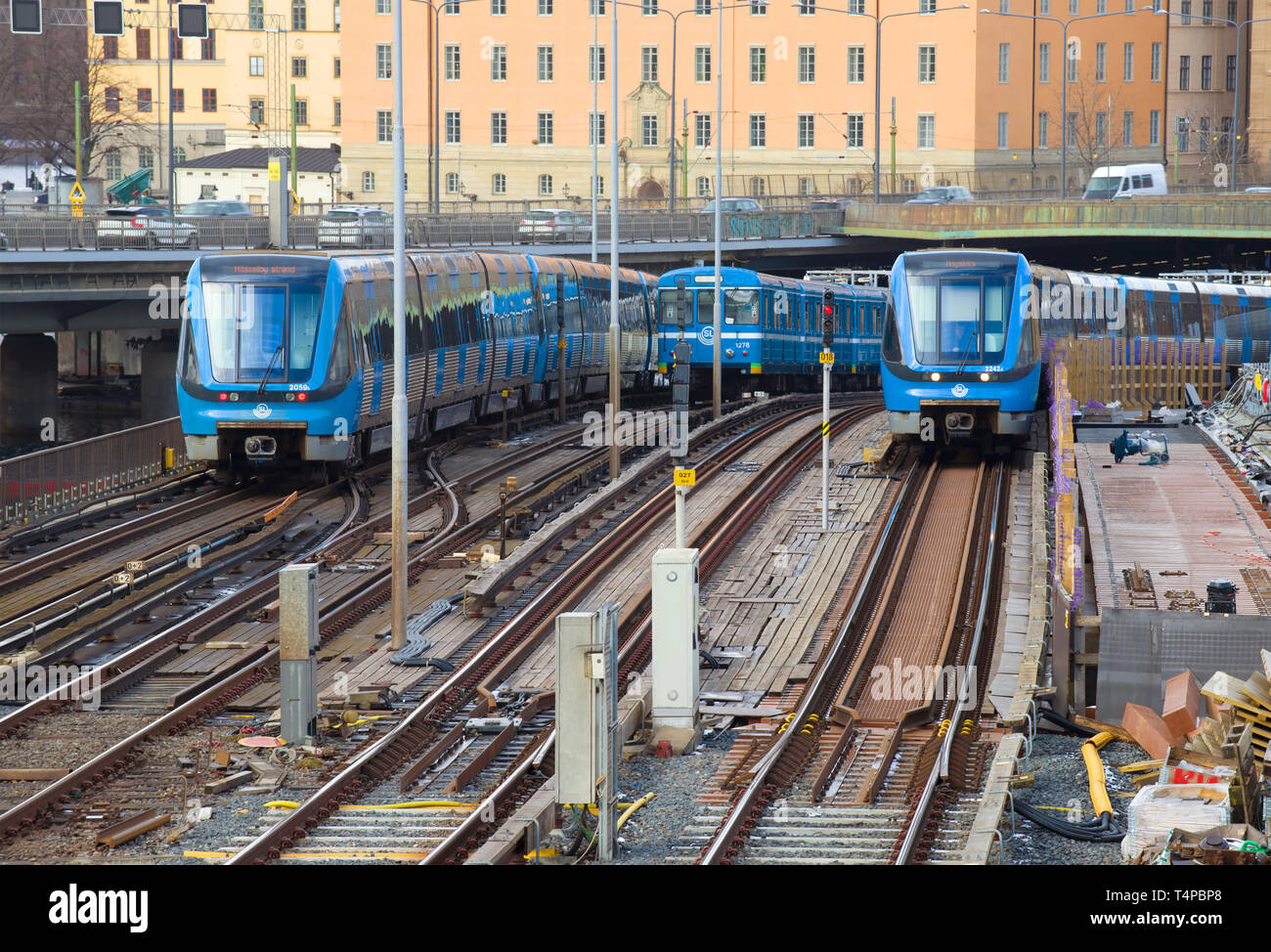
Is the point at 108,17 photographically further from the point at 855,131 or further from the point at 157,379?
the point at 855,131

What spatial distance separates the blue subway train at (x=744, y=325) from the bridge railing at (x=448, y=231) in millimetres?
6392

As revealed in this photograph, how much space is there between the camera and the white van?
70.8 metres

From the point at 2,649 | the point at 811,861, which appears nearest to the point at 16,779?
the point at 2,649

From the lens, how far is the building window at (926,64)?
90.9 meters

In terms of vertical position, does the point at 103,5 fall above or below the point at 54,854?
above

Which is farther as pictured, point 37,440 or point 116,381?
point 116,381

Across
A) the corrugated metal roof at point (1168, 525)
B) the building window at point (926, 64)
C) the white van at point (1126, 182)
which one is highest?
the building window at point (926, 64)

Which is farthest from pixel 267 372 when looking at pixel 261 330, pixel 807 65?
pixel 807 65

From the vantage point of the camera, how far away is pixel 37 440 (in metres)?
50.6

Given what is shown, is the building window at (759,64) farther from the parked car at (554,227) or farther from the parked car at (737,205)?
the parked car at (554,227)

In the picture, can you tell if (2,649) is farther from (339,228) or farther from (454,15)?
(454,15)

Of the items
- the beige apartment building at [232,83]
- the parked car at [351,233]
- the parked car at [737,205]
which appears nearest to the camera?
the parked car at [351,233]

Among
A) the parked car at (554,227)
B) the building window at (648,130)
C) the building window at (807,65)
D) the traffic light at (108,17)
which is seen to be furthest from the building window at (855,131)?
the traffic light at (108,17)
